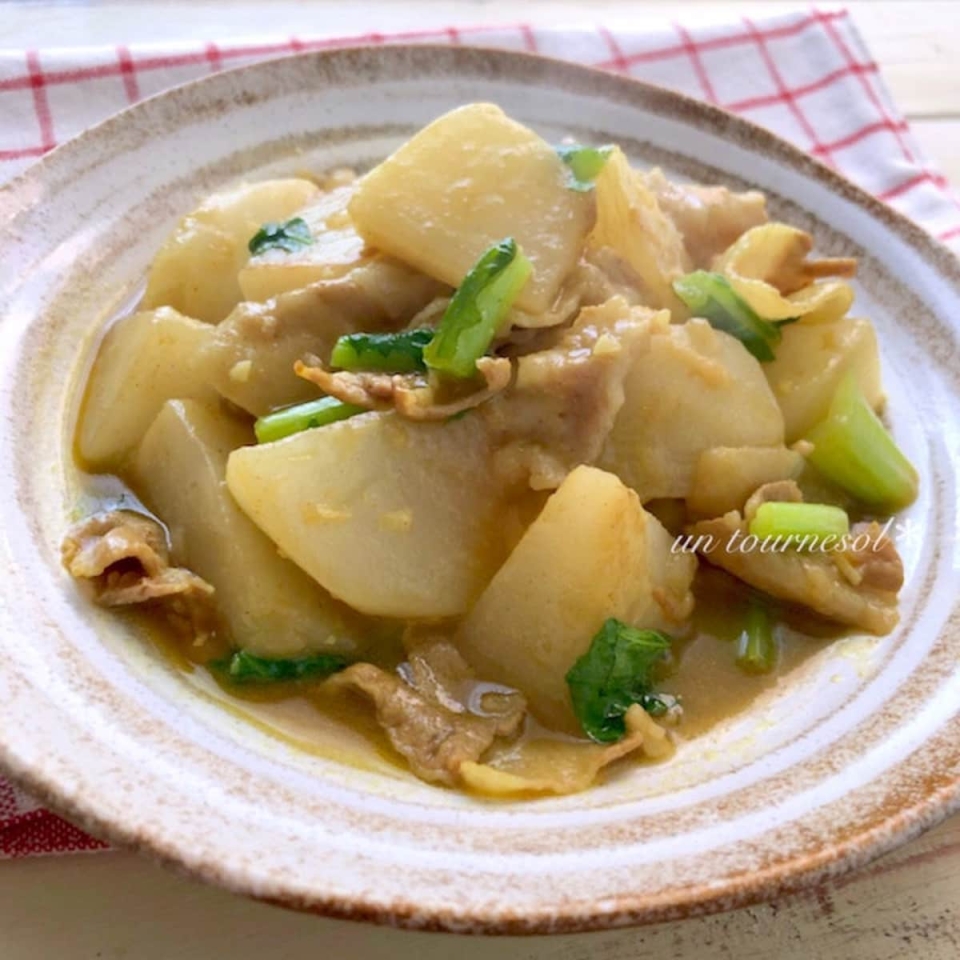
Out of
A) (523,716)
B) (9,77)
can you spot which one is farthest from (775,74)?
(523,716)

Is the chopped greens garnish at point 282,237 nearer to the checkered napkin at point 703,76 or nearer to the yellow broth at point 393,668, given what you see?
the yellow broth at point 393,668

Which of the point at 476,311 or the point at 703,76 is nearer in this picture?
the point at 476,311

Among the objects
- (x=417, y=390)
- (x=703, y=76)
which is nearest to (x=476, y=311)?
(x=417, y=390)

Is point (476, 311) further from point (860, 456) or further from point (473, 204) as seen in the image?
point (860, 456)

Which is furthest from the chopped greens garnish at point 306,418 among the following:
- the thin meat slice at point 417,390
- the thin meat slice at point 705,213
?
the thin meat slice at point 705,213

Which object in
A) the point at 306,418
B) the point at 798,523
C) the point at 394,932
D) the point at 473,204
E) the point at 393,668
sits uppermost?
the point at 473,204

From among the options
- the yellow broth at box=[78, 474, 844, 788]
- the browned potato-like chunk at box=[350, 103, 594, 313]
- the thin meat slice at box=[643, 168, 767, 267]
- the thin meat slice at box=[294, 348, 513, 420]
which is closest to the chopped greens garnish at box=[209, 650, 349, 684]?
the yellow broth at box=[78, 474, 844, 788]

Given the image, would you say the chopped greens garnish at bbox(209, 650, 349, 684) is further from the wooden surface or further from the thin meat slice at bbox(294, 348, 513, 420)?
the thin meat slice at bbox(294, 348, 513, 420)
